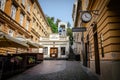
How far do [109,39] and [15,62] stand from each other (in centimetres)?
639

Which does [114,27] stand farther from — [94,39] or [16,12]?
[16,12]

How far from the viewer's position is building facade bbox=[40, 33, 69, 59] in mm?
26131

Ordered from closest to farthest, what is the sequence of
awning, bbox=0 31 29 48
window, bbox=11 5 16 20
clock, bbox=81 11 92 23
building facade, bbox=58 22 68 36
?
1. awning, bbox=0 31 29 48
2. clock, bbox=81 11 92 23
3. window, bbox=11 5 16 20
4. building facade, bbox=58 22 68 36

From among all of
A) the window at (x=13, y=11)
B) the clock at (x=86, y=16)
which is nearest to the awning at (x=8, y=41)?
the clock at (x=86, y=16)

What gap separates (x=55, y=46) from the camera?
1041 inches

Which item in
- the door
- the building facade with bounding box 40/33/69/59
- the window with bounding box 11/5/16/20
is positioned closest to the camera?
the window with bounding box 11/5/16/20

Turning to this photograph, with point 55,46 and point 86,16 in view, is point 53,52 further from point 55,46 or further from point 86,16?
point 86,16

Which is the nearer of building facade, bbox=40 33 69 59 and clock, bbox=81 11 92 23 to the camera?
clock, bbox=81 11 92 23

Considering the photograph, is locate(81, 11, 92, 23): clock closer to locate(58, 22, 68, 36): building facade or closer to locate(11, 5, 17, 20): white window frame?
locate(11, 5, 17, 20): white window frame

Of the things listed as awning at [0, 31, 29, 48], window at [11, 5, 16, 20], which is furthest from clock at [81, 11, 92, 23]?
window at [11, 5, 16, 20]

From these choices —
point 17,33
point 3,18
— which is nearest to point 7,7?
point 3,18

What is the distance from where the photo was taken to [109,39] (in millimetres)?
4855

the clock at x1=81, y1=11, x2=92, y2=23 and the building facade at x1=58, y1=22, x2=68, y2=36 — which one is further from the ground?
the building facade at x1=58, y1=22, x2=68, y2=36

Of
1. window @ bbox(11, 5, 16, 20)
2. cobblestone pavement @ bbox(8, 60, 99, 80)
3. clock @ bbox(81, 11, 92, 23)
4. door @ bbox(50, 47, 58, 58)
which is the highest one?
window @ bbox(11, 5, 16, 20)
